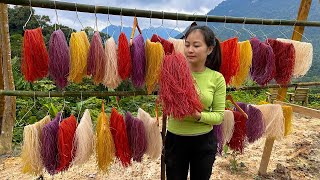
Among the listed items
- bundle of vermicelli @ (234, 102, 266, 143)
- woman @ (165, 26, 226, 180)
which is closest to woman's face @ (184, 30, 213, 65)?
woman @ (165, 26, 226, 180)

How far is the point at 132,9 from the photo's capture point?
221 cm

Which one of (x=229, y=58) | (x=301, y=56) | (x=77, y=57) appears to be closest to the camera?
(x=77, y=57)

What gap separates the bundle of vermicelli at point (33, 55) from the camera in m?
1.97

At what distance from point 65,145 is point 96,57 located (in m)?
0.63

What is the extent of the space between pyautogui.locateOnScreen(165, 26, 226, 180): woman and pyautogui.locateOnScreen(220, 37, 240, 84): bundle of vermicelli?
0.33m

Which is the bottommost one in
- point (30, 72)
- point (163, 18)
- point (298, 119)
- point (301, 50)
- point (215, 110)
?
point (298, 119)

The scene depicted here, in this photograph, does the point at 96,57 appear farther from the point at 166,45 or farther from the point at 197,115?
the point at 197,115

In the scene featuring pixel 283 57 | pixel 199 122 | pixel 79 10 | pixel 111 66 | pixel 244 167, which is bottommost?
pixel 244 167

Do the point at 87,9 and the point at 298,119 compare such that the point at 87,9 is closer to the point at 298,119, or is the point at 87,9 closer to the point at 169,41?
the point at 169,41

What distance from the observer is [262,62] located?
266 cm

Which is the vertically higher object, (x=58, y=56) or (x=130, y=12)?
(x=130, y=12)

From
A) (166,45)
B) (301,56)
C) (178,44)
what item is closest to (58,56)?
(166,45)

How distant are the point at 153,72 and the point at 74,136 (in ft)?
2.31

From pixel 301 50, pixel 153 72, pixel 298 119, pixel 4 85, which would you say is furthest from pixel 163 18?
pixel 298 119
